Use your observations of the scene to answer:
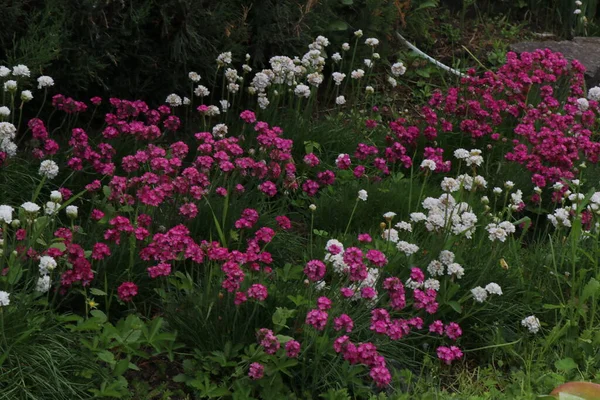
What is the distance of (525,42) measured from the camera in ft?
24.3

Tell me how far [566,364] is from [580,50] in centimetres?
426

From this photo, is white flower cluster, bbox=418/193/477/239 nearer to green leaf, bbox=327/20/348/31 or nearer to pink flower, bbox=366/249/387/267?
pink flower, bbox=366/249/387/267

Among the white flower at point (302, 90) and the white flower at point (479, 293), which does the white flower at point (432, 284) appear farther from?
the white flower at point (302, 90)

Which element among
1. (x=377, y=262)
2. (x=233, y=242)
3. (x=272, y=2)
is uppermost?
(x=272, y=2)

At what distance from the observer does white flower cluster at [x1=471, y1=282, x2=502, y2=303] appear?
3.70 m

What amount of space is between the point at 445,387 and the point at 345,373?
1.88ft

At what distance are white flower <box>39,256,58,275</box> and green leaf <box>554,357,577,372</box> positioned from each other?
1.98 metres

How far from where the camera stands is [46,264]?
310cm

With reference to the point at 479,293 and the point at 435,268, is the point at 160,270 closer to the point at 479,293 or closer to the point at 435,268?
the point at 435,268

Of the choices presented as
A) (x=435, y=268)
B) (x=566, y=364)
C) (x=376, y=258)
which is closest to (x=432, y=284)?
(x=435, y=268)

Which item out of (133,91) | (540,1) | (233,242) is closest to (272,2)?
(133,91)

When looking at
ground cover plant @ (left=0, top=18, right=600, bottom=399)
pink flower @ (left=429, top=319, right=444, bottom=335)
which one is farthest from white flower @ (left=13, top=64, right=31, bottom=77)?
pink flower @ (left=429, top=319, right=444, bottom=335)

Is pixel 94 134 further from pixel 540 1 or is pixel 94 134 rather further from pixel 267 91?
pixel 540 1

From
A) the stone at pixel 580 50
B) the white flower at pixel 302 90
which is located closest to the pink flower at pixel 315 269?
the white flower at pixel 302 90
